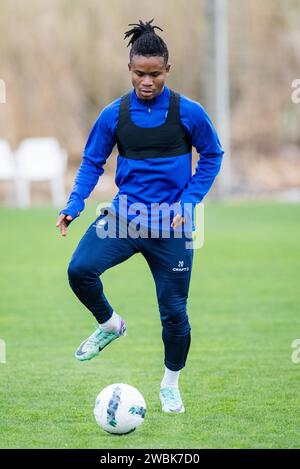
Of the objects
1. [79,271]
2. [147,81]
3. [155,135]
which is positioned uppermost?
[147,81]

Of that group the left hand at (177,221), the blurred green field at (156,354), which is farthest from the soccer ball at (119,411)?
the left hand at (177,221)

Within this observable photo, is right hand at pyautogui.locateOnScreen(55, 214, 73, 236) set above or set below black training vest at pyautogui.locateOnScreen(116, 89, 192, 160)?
below

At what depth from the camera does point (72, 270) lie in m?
6.18

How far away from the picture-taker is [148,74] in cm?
614

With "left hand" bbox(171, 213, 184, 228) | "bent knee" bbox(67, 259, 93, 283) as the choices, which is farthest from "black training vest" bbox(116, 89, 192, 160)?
"bent knee" bbox(67, 259, 93, 283)

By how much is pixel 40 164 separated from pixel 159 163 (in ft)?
72.4

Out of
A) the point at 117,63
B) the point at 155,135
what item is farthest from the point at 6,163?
the point at 155,135

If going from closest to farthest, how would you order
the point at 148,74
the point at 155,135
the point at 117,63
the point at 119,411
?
1. the point at 119,411
2. the point at 148,74
3. the point at 155,135
4. the point at 117,63

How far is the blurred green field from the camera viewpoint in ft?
19.0

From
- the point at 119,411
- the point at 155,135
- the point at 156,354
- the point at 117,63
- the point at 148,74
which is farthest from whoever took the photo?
the point at 117,63

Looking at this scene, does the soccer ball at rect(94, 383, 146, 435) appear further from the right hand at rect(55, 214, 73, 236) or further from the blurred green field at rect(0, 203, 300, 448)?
the right hand at rect(55, 214, 73, 236)

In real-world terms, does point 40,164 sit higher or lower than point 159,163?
lower

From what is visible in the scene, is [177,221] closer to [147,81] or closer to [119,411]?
[147,81]

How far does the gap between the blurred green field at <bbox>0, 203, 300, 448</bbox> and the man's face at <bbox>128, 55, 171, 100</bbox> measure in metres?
1.93
